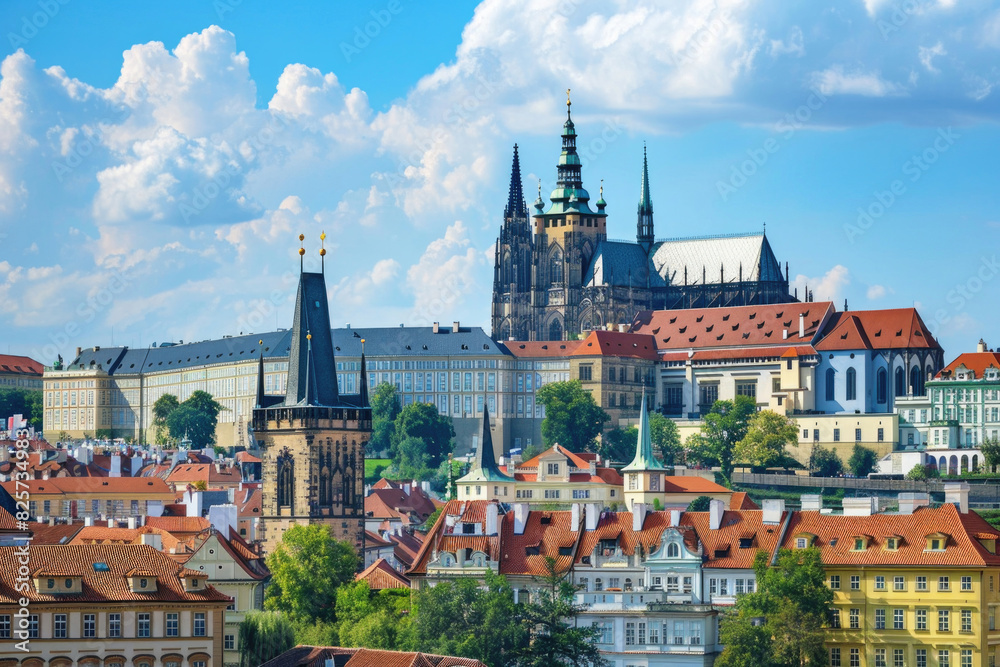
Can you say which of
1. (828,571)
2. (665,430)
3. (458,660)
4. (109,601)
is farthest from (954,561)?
(665,430)

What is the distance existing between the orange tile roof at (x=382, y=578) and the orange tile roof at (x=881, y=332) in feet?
326

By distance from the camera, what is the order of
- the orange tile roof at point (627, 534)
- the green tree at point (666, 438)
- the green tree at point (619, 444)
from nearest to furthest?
1. the orange tile roof at point (627, 534)
2. the green tree at point (666, 438)
3. the green tree at point (619, 444)

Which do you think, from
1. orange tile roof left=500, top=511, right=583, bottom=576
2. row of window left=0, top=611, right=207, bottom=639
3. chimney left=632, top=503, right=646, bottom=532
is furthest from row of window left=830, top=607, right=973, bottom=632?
row of window left=0, top=611, right=207, bottom=639

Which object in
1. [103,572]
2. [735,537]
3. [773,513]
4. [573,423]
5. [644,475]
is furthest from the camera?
[573,423]

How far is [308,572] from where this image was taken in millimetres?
94688

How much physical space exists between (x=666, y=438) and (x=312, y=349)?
294 feet

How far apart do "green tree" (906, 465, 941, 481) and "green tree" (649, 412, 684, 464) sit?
691 inches

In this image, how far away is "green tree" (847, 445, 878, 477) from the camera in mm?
181000

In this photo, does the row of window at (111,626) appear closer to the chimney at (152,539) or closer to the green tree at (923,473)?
the chimney at (152,539)

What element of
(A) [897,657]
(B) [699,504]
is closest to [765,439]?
(B) [699,504]

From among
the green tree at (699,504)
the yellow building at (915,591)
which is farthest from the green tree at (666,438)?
the yellow building at (915,591)

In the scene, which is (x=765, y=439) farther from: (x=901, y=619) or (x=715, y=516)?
(x=901, y=619)

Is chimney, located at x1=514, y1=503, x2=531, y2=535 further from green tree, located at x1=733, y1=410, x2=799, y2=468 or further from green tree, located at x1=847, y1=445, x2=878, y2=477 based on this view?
green tree, located at x1=847, y1=445, x2=878, y2=477

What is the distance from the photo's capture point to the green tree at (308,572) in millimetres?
93812
